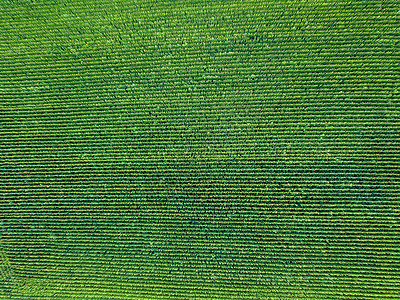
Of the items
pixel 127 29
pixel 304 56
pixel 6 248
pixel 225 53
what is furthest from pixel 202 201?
pixel 6 248

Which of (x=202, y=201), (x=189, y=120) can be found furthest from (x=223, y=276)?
(x=189, y=120)

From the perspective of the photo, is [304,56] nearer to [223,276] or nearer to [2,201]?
[223,276]

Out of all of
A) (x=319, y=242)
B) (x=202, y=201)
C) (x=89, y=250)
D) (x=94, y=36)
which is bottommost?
(x=319, y=242)

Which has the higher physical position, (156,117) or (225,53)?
(225,53)

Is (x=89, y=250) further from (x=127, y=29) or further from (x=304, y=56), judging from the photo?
(x=304, y=56)

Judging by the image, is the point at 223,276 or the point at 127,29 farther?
the point at 127,29

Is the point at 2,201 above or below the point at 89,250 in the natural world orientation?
above
